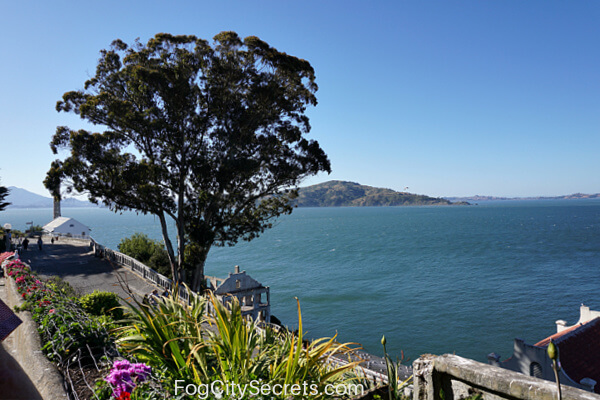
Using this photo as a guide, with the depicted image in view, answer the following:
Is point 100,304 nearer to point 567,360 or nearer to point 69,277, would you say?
point 69,277

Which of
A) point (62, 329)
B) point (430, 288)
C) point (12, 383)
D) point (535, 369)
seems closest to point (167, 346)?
point (62, 329)

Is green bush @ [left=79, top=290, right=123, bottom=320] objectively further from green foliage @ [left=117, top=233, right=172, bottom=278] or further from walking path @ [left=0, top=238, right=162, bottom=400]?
green foliage @ [left=117, top=233, right=172, bottom=278]

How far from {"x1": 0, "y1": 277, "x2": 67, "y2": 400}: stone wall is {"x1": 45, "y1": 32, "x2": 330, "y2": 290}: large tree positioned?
1417cm

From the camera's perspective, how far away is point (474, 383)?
2629 mm

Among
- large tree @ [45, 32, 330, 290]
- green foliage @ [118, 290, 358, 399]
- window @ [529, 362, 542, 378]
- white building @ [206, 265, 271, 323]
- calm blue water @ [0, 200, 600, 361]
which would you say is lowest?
calm blue water @ [0, 200, 600, 361]

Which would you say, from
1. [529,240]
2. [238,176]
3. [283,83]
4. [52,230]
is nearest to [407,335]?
[238,176]

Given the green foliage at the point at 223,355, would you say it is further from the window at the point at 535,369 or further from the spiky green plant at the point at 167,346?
the window at the point at 535,369

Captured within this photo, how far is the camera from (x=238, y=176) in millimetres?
20422

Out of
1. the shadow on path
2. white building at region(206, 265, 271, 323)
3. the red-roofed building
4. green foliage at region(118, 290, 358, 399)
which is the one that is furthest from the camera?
white building at region(206, 265, 271, 323)

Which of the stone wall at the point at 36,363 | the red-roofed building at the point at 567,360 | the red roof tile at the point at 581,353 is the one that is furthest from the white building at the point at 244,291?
the stone wall at the point at 36,363

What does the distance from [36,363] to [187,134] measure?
17747 mm

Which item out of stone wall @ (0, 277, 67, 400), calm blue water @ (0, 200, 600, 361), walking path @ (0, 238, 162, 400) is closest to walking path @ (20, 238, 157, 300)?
walking path @ (0, 238, 162, 400)

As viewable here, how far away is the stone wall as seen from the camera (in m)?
3.41

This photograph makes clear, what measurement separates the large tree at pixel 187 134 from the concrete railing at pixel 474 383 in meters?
17.3
